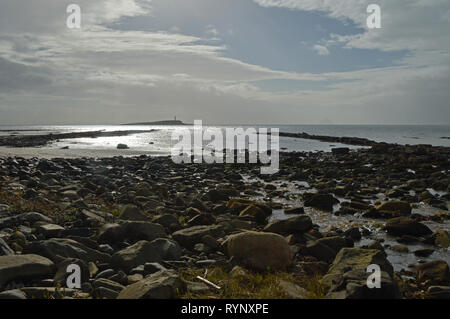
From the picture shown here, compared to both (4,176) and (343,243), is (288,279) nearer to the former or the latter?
(343,243)

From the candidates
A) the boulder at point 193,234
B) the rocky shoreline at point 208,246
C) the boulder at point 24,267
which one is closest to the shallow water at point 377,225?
the rocky shoreline at point 208,246

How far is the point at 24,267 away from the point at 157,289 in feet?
6.72

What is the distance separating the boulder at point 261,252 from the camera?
6023 mm

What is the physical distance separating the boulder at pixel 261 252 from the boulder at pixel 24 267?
312 centimetres

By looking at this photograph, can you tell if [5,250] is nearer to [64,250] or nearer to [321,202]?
[64,250]

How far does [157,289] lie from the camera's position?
4.33 meters

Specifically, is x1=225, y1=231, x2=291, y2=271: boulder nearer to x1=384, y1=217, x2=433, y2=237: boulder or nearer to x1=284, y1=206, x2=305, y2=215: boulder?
x1=384, y1=217, x2=433, y2=237: boulder

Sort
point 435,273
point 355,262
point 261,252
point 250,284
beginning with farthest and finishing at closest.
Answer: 1. point 435,273
2. point 261,252
3. point 355,262
4. point 250,284

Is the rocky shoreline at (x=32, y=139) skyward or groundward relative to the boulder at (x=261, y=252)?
skyward

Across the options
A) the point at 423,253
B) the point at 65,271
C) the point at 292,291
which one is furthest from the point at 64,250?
the point at 423,253

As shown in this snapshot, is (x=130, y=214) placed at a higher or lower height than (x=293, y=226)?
higher

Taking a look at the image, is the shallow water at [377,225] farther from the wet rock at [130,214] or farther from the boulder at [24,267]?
the boulder at [24,267]

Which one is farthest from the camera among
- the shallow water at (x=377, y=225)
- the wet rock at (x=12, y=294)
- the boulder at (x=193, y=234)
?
the shallow water at (x=377, y=225)
